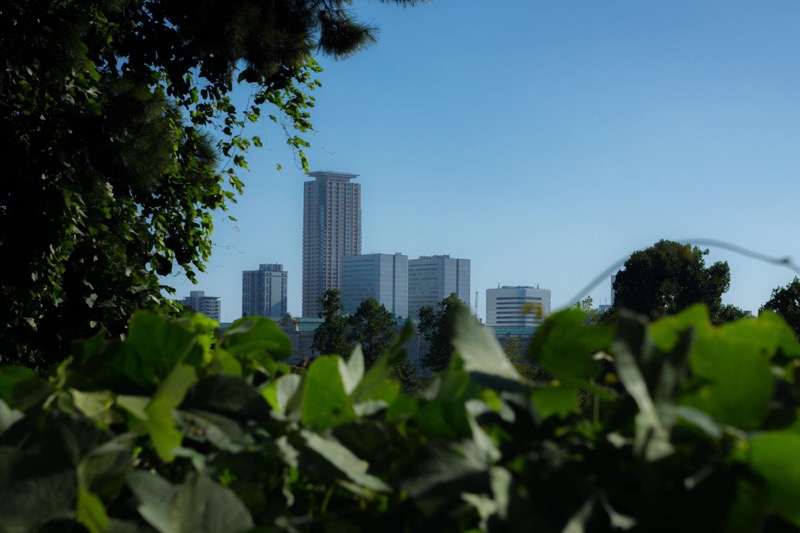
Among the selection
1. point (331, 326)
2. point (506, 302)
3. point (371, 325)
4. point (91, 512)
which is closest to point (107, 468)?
point (91, 512)

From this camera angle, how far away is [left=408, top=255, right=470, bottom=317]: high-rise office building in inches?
2795

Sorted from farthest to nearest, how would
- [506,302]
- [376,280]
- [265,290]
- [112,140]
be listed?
Result: [265,290]
[376,280]
[506,302]
[112,140]

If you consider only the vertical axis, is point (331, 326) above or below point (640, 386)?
below

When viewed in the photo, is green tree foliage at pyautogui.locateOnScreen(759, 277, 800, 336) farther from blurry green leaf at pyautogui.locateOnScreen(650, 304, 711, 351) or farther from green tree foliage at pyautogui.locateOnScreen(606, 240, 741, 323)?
blurry green leaf at pyautogui.locateOnScreen(650, 304, 711, 351)

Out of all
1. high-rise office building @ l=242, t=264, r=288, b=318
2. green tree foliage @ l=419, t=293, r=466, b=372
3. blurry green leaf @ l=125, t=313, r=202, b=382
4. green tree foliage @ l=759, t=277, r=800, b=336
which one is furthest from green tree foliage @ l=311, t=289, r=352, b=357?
high-rise office building @ l=242, t=264, r=288, b=318

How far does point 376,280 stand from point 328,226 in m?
8.32

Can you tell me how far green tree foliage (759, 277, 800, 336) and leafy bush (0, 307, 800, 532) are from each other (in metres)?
25.2

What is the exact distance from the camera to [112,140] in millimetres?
3961

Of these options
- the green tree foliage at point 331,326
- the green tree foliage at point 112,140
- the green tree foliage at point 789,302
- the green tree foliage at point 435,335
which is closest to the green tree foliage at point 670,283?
the green tree foliage at point 789,302

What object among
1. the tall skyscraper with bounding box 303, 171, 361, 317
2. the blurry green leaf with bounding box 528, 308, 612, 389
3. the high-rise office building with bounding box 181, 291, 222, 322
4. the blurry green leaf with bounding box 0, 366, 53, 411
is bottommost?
the high-rise office building with bounding box 181, 291, 222, 322

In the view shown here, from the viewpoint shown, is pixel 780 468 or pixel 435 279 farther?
pixel 435 279

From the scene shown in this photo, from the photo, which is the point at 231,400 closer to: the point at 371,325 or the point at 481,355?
the point at 481,355

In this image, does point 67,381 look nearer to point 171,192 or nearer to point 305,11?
point 171,192

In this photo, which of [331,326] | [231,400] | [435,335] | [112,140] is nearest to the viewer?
[231,400]
